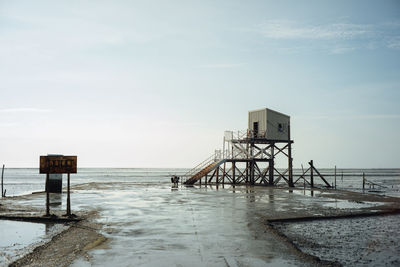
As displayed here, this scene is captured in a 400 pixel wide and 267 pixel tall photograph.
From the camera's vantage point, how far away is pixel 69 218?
608 inches

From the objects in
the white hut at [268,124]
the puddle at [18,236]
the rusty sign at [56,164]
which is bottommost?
the puddle at [18,236]

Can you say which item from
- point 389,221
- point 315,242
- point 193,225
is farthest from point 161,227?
point 389,221

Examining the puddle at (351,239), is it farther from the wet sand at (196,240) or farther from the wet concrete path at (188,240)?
the wet concrete path at (188,240)

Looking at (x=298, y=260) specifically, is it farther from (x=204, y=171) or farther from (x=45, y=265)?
(x=204, y=171)

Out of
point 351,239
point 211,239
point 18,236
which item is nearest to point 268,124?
point 351,239

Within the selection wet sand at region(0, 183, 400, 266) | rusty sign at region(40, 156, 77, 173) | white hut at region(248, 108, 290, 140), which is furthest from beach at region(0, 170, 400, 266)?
white hut at region(248, 108, 290, 140)

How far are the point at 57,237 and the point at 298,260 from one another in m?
8.51

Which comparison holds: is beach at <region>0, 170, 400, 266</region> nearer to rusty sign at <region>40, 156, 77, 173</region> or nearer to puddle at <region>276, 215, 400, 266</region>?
puddle at <region>276, 215, 400, 266</region>

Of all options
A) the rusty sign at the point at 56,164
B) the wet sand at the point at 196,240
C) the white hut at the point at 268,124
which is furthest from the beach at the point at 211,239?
the white hut at the point at 268,124

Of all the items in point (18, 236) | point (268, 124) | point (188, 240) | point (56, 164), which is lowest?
point (18, 236)

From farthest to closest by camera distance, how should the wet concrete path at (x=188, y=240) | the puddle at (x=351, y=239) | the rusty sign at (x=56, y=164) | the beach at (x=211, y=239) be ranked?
the rusty sign at (x=56, y=164)
the puddle at (x=351, y=239)
the beach at (x=211, y=239)
the wet concrete path at (x=188, y=240)

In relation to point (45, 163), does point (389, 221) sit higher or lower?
lower

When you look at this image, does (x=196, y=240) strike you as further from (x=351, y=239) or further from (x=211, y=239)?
(x=351, y=239)

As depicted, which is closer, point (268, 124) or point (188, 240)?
point (188, 240)
